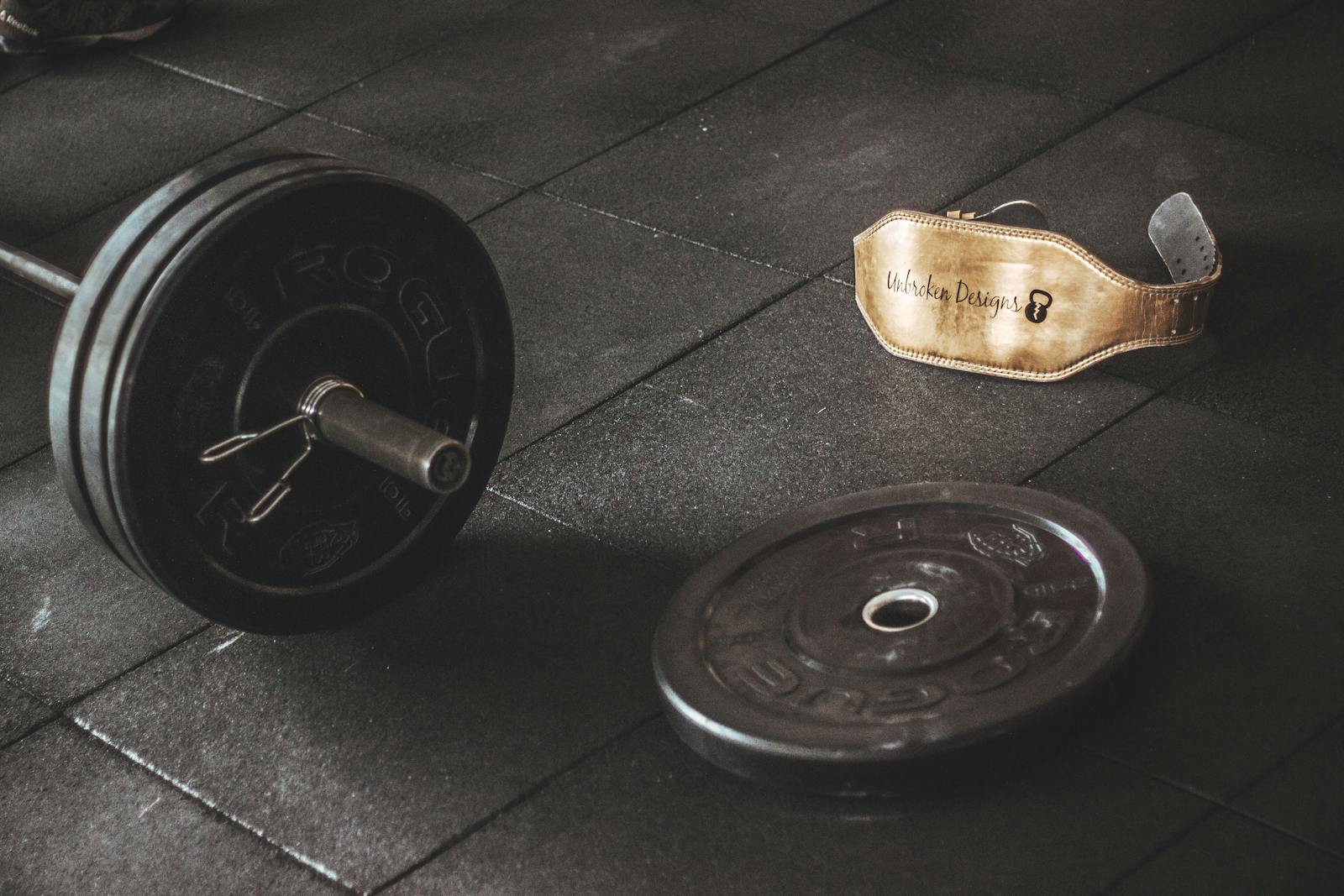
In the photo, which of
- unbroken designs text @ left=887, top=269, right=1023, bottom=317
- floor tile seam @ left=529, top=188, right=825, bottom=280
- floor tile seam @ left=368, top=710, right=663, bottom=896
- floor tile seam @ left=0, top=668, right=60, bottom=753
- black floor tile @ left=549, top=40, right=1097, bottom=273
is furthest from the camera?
black floor tile @ left=549, top=40, right=1097, bottom=273

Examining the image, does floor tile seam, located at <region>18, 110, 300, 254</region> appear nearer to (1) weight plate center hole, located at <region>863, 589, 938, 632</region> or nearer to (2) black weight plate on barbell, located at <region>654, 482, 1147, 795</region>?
(2) black weight plate on barbell, located at <region>654, 482, 1147, 795</region>

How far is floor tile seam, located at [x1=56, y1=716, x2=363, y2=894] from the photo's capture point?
230 centimetres

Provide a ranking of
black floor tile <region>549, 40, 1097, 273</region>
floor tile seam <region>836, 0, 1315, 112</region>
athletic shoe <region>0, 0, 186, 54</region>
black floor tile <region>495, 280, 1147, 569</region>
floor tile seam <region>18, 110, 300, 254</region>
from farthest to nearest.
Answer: athletic shoe <region>0, 0, 186, 54</region> → floor tile seam <region>18, 110, 300, 254</region> → floor tile seam <region>836, 0, 1315, 112</region> → black floor tile <region>549, 40, 1097, 273</region> → black floor tile <region>495, 280, 1147, 569</region>

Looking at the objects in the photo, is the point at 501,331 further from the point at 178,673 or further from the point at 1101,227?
the point at 1101,227

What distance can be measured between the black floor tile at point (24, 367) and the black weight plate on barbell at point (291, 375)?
3.44 ft

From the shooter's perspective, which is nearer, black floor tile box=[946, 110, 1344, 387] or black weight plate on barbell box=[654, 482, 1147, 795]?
black weight plate on barbell box=[654, 482, 1147, 795]

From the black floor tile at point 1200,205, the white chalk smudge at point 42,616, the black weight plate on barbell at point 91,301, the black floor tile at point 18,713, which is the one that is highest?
the black weight plate on barbell at point 91,301

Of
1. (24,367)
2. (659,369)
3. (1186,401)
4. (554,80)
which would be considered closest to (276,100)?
(554,80)

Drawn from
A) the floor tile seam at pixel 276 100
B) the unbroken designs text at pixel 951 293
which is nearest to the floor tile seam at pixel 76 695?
the unbroken designs text at pixel 951 293

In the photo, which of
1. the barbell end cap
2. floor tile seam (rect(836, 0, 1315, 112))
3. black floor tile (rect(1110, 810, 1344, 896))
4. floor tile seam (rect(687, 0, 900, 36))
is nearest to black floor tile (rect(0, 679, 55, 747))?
the barbell end cap

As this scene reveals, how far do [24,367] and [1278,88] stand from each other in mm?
Answer: 3231

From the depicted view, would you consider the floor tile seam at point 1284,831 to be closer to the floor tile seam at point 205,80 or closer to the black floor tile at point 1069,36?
the black floor tile at point 1069,36

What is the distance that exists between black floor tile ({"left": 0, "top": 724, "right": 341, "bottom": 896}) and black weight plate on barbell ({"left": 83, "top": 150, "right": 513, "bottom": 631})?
1.06 ft

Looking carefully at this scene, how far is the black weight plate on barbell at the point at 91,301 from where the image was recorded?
7.66 feet
